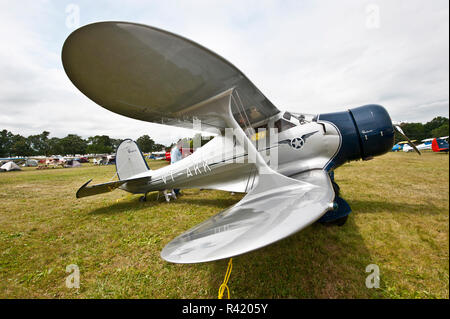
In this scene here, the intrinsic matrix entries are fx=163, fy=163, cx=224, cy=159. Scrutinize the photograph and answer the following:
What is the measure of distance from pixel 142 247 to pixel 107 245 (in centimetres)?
50

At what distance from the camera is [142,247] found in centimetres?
214

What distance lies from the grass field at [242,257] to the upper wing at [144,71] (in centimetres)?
154

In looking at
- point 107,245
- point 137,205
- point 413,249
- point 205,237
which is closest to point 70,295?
point 107,245

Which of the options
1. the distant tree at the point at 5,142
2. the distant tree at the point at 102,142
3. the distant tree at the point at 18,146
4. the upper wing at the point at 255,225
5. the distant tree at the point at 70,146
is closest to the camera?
the upper wing at the point at 255,225

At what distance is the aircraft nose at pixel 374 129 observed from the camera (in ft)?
7.31

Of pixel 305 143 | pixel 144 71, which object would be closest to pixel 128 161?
pixel 144 71

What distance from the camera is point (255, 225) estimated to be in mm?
1083

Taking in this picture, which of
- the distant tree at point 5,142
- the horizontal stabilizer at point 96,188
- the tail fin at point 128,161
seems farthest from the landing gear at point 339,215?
the distant tree at point 5,142

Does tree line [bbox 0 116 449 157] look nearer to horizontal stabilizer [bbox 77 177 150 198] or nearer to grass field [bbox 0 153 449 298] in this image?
grass field [bbox 0 153 449 298]

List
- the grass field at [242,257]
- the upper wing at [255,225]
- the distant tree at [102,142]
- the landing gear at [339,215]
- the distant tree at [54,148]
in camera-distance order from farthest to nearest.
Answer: the distant tree at [102,142] < the distant tree at [54,148] < the landing gear at [339,215] < the grass field at [242,257] < the upper wing at [255,225]

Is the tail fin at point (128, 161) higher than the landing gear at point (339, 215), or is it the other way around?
the tail fin at point (128, 161)

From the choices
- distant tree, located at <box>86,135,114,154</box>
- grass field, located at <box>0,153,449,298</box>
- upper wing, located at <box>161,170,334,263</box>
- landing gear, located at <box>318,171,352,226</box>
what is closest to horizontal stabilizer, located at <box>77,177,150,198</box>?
grass field, located at <box>0,153,449,298</box>

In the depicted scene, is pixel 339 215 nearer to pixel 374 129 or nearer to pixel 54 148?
pixel 374 129

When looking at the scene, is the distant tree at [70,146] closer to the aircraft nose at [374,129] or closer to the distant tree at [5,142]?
the distant tree at [5,142]
